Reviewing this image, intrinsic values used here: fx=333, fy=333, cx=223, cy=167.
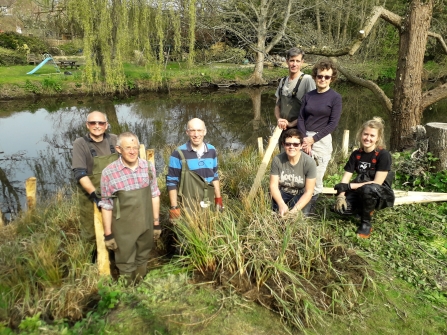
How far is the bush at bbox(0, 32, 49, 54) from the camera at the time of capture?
2223 centimetres

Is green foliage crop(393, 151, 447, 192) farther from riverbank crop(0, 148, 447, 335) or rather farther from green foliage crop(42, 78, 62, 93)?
green foliage crop(42, 78, 62, 93)

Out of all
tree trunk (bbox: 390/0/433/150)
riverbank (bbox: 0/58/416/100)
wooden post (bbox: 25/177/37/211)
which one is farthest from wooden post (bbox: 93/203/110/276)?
riverbank (bbox: 0/58/416/100)

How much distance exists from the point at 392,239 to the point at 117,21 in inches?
551

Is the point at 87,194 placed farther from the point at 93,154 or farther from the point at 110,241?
the point at 110,241

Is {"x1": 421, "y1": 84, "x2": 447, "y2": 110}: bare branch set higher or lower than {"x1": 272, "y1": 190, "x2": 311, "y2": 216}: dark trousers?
higher

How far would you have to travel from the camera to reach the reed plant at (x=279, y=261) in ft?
7.91

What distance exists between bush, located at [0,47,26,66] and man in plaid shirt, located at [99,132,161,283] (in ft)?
72.3

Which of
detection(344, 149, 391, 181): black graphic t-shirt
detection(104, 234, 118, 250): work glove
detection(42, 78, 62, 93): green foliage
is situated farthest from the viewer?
detection(42, 78, 62, 93): green foliage

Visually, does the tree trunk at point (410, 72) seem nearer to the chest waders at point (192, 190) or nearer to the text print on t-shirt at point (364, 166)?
the text print on t-shirt at point (364, 166)

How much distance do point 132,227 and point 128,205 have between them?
Answer: 0.64 ft

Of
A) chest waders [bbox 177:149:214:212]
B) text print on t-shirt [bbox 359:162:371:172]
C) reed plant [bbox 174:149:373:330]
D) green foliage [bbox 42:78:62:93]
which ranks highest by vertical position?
green foliage [bbox 42:78:62:93]

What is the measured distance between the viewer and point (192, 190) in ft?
10.1

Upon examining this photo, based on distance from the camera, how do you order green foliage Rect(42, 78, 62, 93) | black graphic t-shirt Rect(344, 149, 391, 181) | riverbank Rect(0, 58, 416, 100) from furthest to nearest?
green foliage Rect(42, 78, 62, 93)
riverbank Rect(0, 58, 416, 100)
black graphic t-shirt Rect(344, 149, 391, 181)

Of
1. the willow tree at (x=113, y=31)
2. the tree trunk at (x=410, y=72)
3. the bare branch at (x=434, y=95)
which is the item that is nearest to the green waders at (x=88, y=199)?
the tree trunk at (x=410, y=72)
